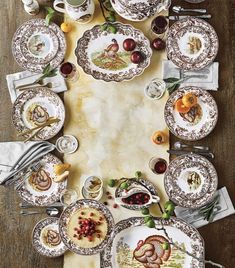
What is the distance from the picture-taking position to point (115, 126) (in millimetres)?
2352

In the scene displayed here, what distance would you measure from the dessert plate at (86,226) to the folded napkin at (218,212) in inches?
10.5

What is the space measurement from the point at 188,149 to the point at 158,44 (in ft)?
1.33

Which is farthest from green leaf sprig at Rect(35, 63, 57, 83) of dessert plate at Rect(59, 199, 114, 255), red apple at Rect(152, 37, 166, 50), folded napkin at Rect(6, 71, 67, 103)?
dessert plate at Rect(59, 199, 114, 255)

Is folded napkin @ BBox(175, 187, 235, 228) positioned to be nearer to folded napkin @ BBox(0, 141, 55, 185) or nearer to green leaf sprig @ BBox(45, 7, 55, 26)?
folded napkin @ BBox(0, 141, 55, 185)

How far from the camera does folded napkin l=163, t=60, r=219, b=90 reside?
2336mm

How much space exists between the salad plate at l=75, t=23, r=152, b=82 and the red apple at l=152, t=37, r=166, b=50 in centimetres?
3

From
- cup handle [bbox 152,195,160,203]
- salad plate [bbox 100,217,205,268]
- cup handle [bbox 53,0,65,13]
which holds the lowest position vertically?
salad plate [bbox 100,217,205,268]

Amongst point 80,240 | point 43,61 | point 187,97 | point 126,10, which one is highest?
point 126,10

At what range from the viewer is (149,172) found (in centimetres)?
232

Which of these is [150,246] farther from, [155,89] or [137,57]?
[137,57]

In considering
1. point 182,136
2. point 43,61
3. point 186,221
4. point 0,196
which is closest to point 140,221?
point 186,221

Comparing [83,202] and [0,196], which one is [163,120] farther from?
[0,196]

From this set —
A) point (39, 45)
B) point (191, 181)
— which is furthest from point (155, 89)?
point (39, 45)

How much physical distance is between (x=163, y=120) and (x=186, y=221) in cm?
38
